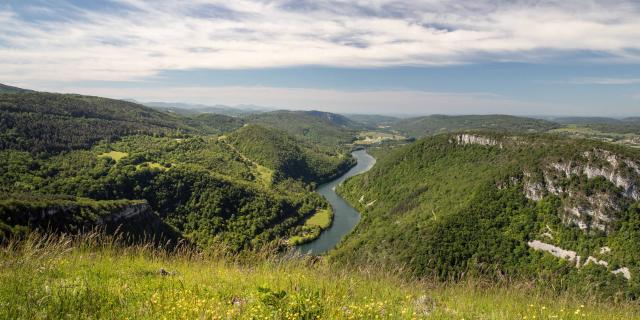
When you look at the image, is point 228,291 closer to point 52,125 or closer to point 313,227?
point 313,227

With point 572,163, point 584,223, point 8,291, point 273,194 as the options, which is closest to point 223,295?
point 8,291

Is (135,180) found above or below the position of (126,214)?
below

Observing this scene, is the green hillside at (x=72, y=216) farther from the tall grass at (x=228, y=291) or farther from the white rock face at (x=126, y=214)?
the tall grass at (x=228, y=291)

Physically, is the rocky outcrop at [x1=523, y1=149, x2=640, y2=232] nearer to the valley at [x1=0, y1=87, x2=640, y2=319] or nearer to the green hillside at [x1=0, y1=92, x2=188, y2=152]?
the valley at [x1=0, y1=87, x2=640, y2=319]

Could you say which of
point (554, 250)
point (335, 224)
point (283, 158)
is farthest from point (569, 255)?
point (283, 158)

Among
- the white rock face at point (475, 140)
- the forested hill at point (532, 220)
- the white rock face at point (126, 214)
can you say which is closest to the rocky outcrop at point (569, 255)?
the forested hill at point (532, 220)
